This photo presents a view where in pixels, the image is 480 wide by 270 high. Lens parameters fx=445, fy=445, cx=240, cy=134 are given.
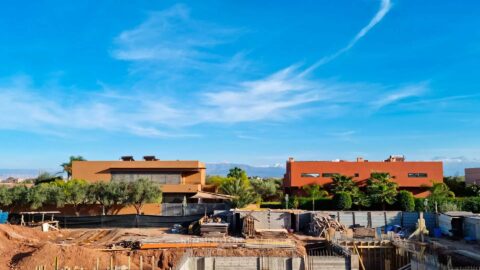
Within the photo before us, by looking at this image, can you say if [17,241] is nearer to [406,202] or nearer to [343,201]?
[343,201]

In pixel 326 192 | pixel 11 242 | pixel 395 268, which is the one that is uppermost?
pixel 326 192

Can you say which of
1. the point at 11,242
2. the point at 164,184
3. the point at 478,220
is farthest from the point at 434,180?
the point at 11,242

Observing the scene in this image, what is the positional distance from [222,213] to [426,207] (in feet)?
61.9

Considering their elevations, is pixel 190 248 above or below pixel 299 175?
below

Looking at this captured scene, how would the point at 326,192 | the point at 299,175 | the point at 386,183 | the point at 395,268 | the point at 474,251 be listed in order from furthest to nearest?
the point at 299,175 → the point at 326,192 → the point at 386,183 → the point at 395,268 → the point at 474,251

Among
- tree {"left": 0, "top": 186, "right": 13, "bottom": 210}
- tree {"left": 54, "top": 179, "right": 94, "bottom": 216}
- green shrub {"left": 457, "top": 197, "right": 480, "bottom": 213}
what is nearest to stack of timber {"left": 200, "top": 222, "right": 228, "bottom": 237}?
tree {"left": 54, "top": 179, "right": 94, "bottom": 216}

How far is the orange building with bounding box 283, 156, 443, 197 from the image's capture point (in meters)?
52.3

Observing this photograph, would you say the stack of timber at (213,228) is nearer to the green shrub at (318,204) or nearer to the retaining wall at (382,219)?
the retaining wall at (382,219)

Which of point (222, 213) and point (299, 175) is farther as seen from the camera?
point (299, 175)

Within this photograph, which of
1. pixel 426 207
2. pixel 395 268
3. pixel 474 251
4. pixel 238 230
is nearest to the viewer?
pixel 474 251

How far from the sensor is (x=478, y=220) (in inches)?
1254

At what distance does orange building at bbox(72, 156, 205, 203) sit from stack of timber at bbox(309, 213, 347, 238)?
65.5ft

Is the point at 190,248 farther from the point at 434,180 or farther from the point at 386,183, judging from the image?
the point at 434,180

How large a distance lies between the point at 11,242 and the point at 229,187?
24.6 meters
